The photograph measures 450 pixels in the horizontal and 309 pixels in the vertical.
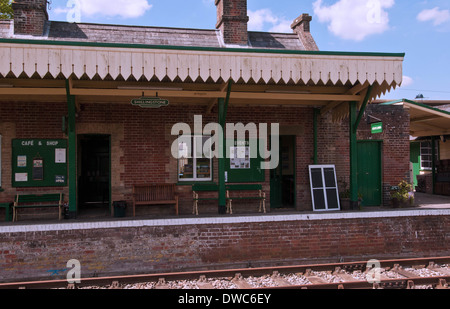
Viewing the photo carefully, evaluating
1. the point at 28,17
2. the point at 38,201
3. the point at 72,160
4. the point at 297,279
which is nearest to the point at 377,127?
the point at 297,279

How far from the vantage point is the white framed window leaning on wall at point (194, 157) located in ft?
34.4

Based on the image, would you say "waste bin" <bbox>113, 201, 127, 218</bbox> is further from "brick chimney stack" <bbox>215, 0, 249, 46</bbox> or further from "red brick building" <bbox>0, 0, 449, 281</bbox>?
"brick chimney stack" <bbox>215, 0, 249, 46</bbox>

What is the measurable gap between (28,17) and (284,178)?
9.45 metres

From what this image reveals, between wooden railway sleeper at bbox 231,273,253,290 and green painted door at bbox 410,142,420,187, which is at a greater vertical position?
green painted door at bbox 410,142,420,187

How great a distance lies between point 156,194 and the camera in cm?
1014

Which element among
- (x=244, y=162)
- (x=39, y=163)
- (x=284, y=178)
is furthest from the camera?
(x=284, y=178)

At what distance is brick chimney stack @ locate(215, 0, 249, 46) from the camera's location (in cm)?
1291

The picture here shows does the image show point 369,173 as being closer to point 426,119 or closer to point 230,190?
point 426,119

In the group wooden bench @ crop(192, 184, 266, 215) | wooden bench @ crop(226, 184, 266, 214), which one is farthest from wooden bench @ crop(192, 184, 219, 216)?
wooden bench @ crop(226, 184, 266, 214)

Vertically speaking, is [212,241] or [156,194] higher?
[156,194]

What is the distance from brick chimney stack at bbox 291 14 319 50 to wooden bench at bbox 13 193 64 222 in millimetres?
9391

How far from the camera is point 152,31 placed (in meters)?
12.9


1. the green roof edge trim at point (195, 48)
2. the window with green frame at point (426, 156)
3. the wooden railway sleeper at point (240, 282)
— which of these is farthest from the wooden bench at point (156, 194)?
the window with green frame at point (426, 156)
